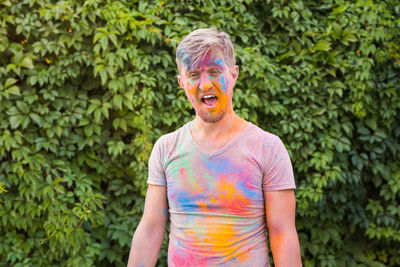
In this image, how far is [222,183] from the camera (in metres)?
1.68

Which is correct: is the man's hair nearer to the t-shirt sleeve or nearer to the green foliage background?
the t-shirt sleeve

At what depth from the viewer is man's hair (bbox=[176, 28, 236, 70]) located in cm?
167

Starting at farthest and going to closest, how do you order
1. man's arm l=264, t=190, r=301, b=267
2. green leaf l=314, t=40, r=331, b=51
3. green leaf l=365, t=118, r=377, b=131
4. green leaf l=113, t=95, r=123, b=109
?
green leaf l=365, t=118, r=377, b=131
green leaf l=314, t=40, r=331, b=51
green leaf l=113, t=95, r=123, b=109
man's arm l=264, t=190, r=301, b=267

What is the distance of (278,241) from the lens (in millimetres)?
1678

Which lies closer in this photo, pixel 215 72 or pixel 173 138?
pixel 215 72

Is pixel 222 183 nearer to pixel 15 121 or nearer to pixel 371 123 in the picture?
pixel 15 121

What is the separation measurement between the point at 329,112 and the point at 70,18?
7.47 ft

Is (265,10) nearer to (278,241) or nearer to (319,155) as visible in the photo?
(319,155)

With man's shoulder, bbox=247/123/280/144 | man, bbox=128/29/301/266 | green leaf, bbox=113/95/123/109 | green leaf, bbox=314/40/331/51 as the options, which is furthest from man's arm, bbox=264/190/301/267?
green leaf, bbox=314/40/331/51

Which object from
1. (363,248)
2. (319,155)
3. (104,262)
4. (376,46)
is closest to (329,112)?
(319,155)

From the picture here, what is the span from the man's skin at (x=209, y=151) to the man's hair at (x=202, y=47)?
22mm

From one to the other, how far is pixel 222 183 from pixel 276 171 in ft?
0.67

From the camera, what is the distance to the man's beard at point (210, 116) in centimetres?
172

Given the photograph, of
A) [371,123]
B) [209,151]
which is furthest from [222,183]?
[371,123]
